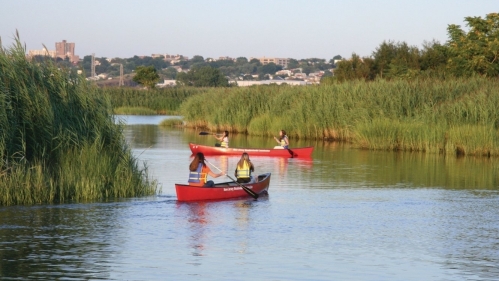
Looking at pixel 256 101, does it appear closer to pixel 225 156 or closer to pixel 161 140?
pixel 161 140

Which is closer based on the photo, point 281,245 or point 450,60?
point 281,245

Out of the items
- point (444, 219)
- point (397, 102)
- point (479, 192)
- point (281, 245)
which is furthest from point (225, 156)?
point (281, 245)

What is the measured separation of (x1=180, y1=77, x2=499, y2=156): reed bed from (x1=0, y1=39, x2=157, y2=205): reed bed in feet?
53.9

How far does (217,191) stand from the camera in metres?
20.4

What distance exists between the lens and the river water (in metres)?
13.1

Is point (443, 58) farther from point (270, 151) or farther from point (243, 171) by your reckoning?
point (243, 171)

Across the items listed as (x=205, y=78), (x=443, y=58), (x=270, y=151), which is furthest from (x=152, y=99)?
(x=205, y=78)

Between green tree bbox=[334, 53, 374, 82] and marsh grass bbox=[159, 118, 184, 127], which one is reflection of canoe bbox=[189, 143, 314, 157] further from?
green tree bbox=[334, 53, 374, 82]

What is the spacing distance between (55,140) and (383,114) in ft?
66.5

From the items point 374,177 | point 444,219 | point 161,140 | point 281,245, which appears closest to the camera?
point 281,245

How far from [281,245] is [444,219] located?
15.7ft

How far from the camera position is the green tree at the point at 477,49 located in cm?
4578

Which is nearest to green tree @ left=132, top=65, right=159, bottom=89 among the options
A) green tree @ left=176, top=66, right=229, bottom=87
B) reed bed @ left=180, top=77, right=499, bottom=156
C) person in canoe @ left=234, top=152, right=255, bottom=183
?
green tree @ left=176, top=66, right=229, bottom=87

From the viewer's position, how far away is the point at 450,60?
48.4 metres
